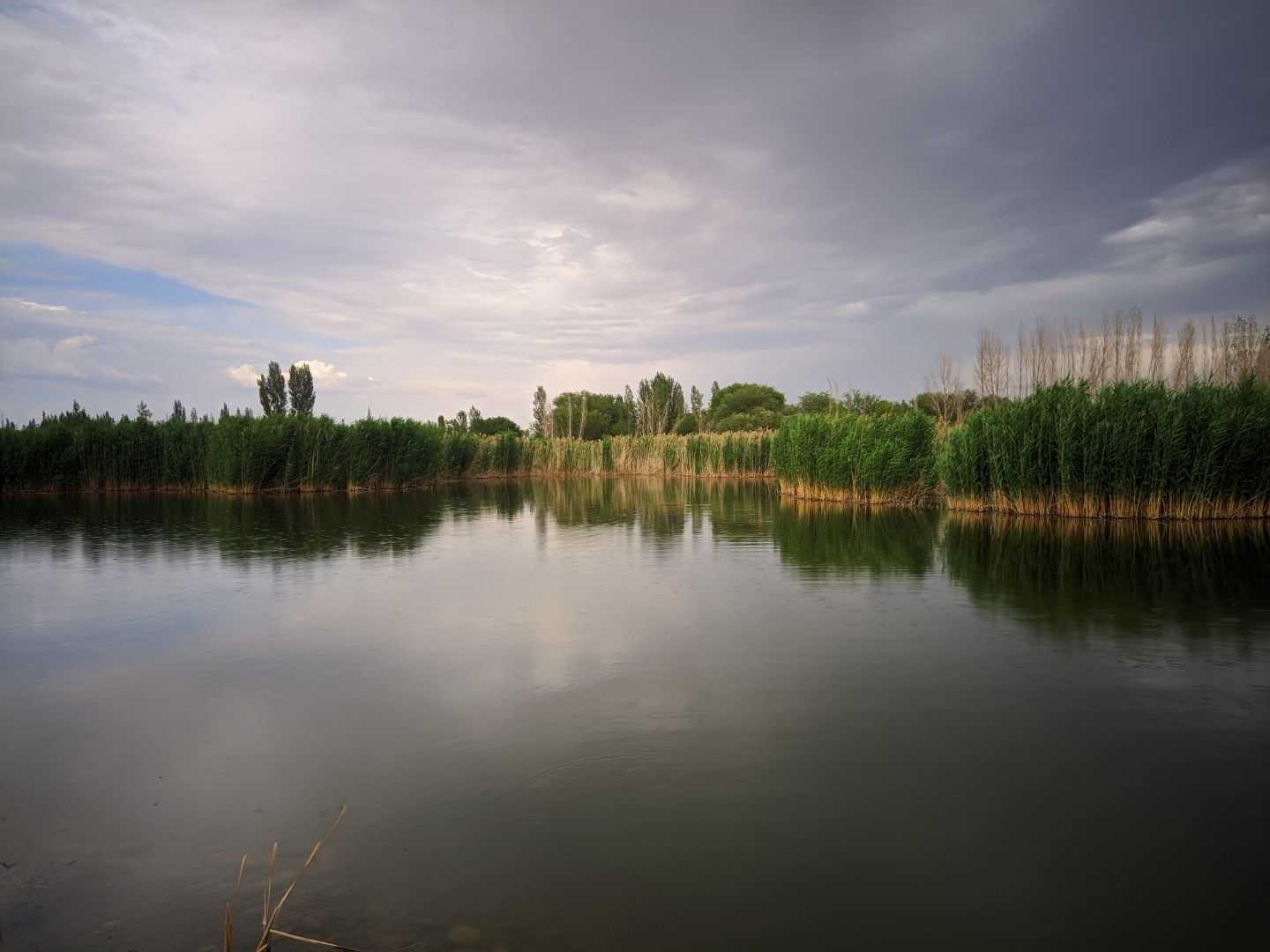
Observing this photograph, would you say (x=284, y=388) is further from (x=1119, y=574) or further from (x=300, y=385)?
(x=1119, y=574)

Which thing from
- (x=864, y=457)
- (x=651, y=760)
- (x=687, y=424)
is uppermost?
(x=687, y=424)

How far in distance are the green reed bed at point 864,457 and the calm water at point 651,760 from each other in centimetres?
1001

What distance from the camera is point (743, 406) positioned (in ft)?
265

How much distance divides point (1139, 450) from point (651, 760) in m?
14.2

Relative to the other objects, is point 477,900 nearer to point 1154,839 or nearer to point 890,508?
point 1154,839

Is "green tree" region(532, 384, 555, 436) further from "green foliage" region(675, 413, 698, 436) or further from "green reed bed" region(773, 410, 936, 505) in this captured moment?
"green reed bed" region(773, 410, 936, 505)

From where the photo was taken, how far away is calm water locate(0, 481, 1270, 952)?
2.86 metres

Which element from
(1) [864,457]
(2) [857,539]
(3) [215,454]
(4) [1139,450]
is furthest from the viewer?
(3) [215,454]

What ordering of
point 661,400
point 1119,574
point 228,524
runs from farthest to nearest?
point 661,400 < point 228,524 < point 1119,574

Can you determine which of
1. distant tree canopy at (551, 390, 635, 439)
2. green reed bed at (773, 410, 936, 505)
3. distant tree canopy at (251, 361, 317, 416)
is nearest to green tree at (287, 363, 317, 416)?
distant tree canopy at (251, 361, 317, 416)

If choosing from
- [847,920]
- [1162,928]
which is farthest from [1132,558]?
[847,920]

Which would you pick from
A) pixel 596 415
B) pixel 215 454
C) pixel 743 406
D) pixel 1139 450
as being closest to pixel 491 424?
pixel 596 415

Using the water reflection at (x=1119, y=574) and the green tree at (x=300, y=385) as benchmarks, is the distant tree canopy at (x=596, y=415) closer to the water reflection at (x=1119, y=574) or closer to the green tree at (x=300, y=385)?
the green tree at (x=300, y=385)

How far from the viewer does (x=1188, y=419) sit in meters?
13.8
